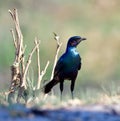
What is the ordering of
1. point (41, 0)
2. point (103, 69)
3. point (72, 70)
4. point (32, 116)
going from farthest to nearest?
point (41, 0) → point (103, 69) → point (72, 70) → point (32, 116)

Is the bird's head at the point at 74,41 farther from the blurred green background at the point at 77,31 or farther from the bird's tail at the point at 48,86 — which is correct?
the blurred green background at the point at 77,31

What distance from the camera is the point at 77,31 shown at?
2123 centimetres

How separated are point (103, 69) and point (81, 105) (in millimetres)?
9705

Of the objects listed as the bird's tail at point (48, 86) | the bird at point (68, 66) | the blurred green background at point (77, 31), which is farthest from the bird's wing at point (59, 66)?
the blurred green background at point (77, 31)

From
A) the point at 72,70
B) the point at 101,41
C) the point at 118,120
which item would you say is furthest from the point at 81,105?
the point at 101,41

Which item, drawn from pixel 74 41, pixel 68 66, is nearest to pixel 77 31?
pixel 74 41

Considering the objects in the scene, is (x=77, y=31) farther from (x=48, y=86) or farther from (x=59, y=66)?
(x=59, y=66)

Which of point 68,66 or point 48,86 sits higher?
point 68,66

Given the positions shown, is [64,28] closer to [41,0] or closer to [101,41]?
[101,41]

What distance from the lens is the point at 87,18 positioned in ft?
73.2

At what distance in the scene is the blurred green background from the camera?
19.3m

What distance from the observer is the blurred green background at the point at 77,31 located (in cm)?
1930

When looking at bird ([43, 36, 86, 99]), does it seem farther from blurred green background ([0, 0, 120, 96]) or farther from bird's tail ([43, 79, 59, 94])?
blurred green background ([0, 0, 120, 96])

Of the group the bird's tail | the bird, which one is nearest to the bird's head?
the bird
